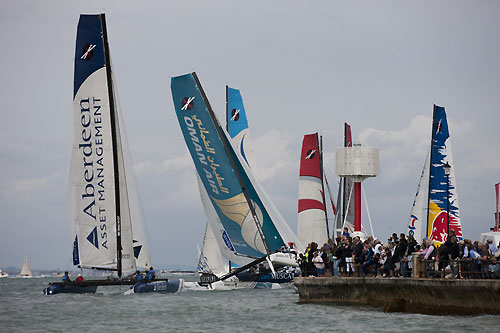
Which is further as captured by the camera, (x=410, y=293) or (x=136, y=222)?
(x=136, y=222)

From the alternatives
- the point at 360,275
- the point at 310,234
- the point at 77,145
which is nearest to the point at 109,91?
the point at 77,145

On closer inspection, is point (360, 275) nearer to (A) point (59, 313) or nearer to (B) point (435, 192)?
(A) point (59, 313)

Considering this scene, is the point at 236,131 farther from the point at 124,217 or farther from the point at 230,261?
the point at 124,217

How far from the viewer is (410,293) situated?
27297 mm

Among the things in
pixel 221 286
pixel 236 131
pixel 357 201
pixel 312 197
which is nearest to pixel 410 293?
pixel 221 286

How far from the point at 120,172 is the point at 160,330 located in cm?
1783

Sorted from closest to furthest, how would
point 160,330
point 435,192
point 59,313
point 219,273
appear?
point 160,330 → point 59,313 → point 435,192 → point 219,273

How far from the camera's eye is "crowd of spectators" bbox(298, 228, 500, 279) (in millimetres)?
25203

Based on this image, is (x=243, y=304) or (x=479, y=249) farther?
(x=243, y=304)

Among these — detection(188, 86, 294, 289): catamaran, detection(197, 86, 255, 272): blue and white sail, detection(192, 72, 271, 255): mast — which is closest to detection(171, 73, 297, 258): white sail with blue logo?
detection(192, 72, 271, 255): mast

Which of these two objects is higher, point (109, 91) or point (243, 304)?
point (109, 91)

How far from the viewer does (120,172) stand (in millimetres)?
43219

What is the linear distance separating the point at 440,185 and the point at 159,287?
638 inches

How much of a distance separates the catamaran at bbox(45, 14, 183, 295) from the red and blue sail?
14.3m
